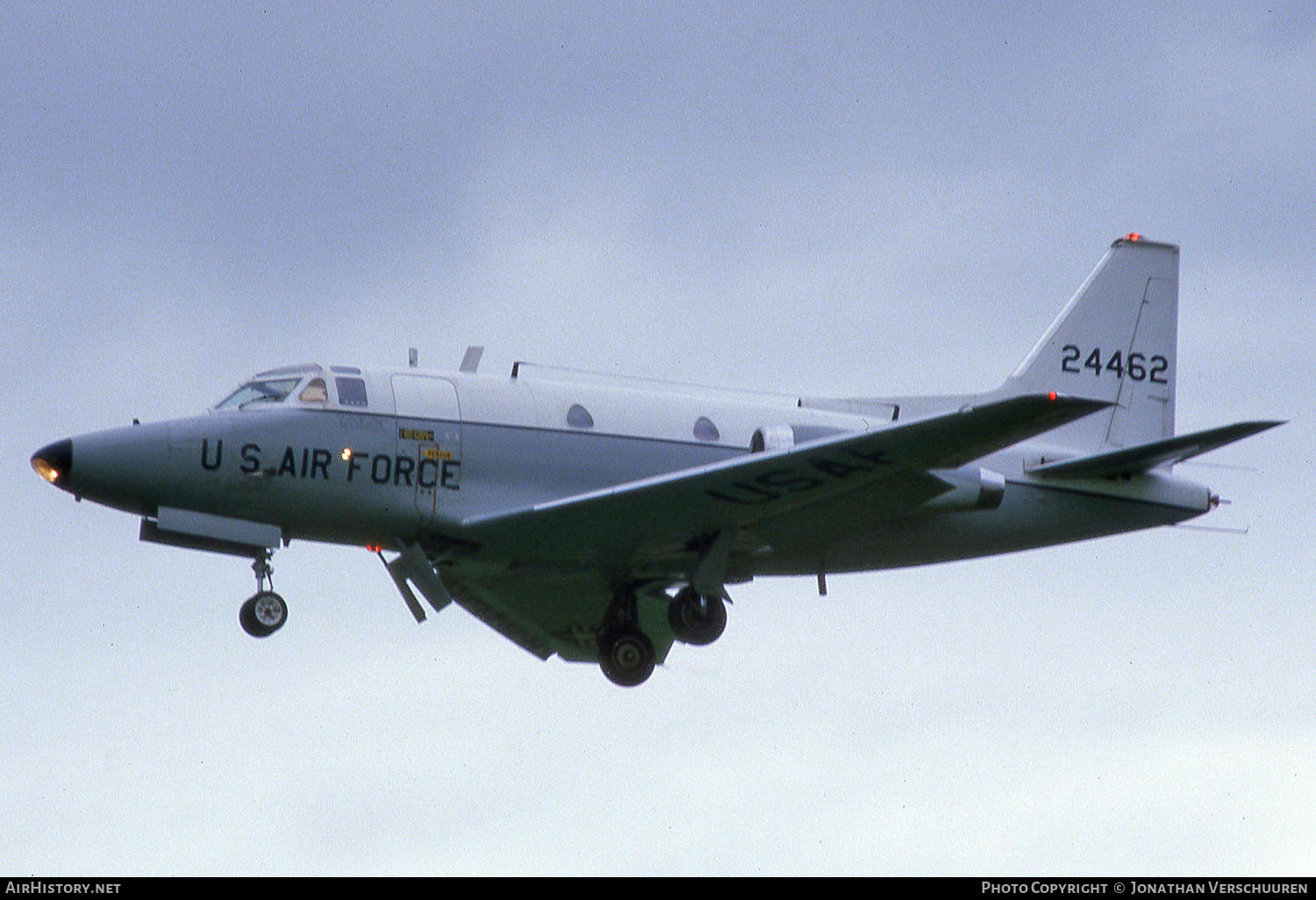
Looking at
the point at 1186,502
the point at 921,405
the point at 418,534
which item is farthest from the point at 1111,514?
the point at 418,534

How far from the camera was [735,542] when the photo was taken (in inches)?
1024

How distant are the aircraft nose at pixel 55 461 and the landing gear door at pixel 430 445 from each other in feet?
13.8

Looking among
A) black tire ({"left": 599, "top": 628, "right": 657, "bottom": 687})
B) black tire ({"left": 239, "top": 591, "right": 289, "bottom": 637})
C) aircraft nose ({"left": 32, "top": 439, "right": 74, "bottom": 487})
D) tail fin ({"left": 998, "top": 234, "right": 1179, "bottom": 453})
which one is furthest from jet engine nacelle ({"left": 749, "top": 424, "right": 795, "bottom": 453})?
aircraft nose ({"left": 32, "top": 439, "right": 74, "bottom": 487})

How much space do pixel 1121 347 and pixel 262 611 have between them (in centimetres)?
1454

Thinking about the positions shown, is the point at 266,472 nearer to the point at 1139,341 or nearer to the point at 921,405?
the point at 921,405

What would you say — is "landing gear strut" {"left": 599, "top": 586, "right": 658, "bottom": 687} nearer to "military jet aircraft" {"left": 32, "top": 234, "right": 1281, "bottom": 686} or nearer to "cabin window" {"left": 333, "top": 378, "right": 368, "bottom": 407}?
"military jet aircraft" {"left": 32, "top": 234, "right": 1281, "bottom": 686}

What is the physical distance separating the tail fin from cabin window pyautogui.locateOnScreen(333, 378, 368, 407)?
10.7 meters

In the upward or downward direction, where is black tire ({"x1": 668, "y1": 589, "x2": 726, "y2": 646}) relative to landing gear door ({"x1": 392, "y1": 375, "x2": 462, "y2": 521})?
downward

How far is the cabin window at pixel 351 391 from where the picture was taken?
24891 millimetres

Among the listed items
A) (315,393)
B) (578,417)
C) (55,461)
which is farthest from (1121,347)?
(55,461)

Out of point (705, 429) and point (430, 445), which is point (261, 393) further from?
point (705, 429)

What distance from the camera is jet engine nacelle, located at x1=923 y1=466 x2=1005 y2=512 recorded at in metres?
25.2

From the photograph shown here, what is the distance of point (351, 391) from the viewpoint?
25.0m
